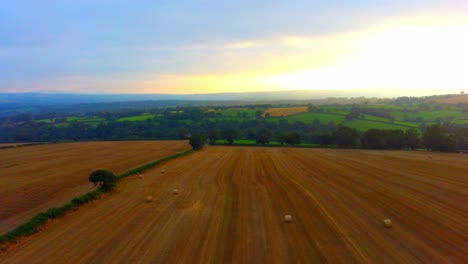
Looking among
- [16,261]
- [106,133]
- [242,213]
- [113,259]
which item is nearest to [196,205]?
[242,213]

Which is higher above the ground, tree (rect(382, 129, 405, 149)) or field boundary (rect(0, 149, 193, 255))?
field boundary (rect(0, 149, 193, 255))

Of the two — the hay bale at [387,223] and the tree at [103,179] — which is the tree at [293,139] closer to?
the tree at [103,179]

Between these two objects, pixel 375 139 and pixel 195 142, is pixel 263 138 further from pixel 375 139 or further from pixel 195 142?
pixel 375 139

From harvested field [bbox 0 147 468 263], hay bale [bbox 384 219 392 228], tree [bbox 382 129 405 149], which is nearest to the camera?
harvested field [bbox 0 147 468 263]

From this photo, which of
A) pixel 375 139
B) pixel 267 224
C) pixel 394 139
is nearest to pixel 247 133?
pixel 375 139

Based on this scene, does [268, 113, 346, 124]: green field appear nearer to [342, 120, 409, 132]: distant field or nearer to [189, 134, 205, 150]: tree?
[342, 120, 409, 132]: distant field

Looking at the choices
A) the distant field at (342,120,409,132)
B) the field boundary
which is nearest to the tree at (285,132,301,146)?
the distant field at (342,120,409,132)

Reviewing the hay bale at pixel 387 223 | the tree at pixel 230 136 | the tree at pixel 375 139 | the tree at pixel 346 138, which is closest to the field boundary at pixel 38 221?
the hay bale at pixel 387 223
